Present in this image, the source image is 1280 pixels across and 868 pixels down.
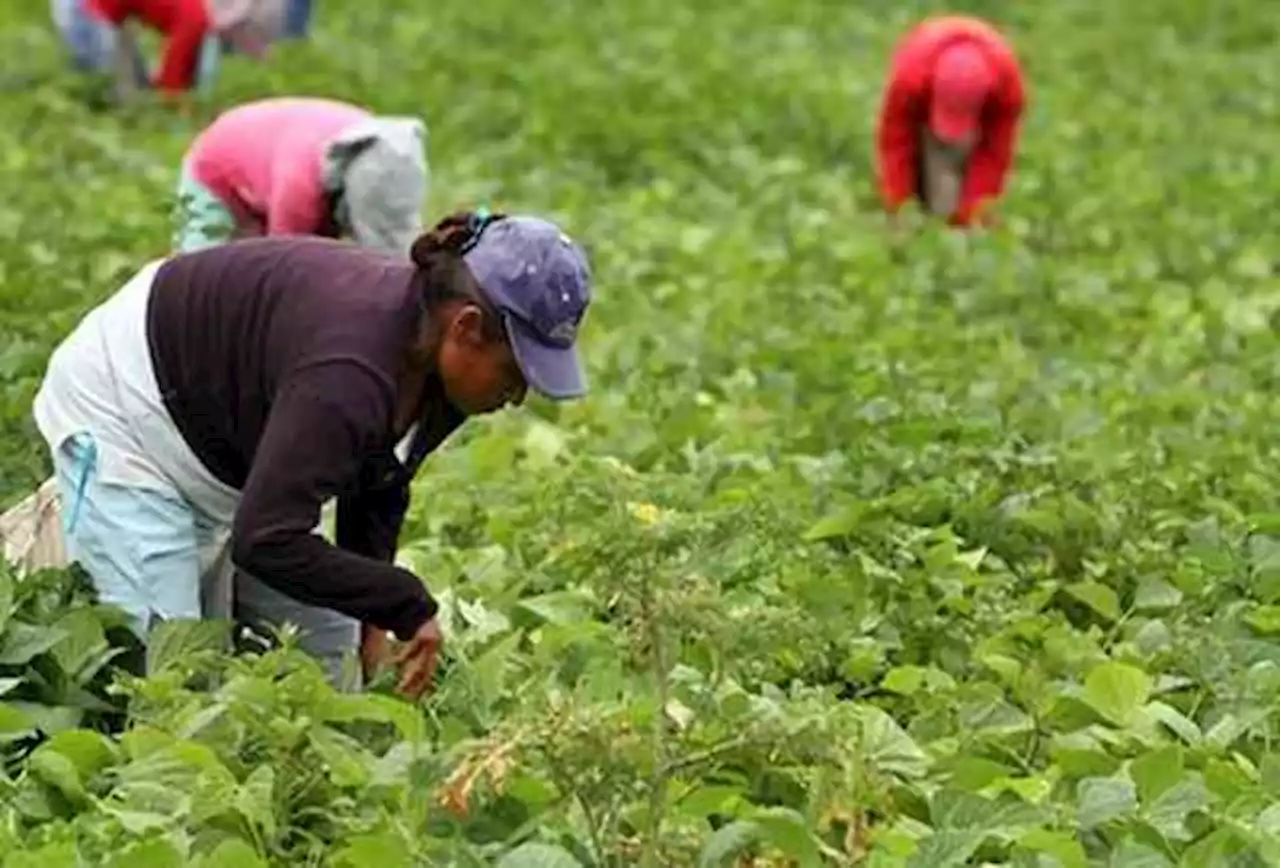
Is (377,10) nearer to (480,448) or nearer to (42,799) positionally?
(480,448)

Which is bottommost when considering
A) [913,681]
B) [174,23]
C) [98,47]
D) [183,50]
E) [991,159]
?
[98,47]

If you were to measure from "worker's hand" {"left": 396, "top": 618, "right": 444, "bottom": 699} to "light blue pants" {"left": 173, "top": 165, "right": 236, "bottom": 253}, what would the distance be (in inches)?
94.5

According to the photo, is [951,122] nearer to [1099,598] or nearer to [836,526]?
[836,526]

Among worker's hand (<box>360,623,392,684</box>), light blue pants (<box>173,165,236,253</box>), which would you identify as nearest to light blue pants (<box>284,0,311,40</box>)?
light blue pants (<box>173,165,236,253</box>)

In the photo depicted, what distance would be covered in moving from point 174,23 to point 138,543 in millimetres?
8805

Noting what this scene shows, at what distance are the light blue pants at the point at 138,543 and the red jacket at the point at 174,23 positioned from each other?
8.51 meters

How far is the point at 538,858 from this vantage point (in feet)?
13.9

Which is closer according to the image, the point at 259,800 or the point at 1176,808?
the point at 259,800

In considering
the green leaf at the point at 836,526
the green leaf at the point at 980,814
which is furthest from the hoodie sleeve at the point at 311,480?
the green leaf at the point at 836,526

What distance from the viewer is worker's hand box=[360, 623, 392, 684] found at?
5375mm

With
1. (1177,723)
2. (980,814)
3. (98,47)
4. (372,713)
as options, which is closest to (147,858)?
(372,713)

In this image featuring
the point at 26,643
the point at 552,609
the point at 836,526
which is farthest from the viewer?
the point at 836,526

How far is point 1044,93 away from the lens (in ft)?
52.3

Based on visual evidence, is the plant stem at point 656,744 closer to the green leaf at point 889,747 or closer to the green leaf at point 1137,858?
the green leaf at point 889,747
